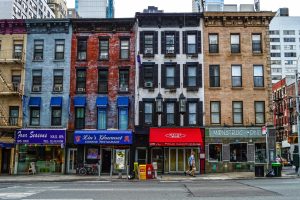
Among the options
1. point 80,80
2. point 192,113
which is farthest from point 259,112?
point 80,80

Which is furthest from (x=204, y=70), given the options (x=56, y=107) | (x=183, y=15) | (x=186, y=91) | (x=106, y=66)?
(x=56, y=107)

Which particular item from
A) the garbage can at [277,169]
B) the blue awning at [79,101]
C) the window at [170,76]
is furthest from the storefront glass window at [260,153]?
the blue awning at [79,101]

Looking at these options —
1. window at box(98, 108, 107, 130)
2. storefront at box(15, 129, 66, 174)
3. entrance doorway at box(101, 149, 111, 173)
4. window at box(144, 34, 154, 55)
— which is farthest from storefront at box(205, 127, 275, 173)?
storefront at box(15, 129, 66, 174)

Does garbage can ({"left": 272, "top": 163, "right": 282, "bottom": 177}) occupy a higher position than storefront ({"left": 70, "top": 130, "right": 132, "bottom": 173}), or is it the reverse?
storefront ({"left": 70, "top": 130, "right": 132, "bottom": 173})

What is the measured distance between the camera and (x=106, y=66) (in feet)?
120

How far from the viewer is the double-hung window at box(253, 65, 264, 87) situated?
3612cm

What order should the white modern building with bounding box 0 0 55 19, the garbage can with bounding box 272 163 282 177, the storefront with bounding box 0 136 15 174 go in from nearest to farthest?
the garbage can with bounding box 272 163 282 177
the storefront with bounding box 0 136 15 174
the white modern building with bounding box 0 0 55 19

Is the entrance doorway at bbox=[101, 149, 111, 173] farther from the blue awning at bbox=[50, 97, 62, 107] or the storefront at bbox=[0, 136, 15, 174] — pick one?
the storefront at bbox=[0, 136, 15, 174]

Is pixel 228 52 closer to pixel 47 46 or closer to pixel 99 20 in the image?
pixel 99 20

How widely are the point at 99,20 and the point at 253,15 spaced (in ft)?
44.9

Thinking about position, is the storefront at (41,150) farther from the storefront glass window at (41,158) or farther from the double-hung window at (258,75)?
the double-hung window at (258,75)

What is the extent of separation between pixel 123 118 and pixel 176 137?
5027 millimetres

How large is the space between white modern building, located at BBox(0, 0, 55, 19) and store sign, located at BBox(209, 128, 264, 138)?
3676cm

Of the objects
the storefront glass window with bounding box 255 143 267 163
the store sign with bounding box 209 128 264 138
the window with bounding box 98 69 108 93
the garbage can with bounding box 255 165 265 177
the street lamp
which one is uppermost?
the window with bounding box 98 69 108 93
